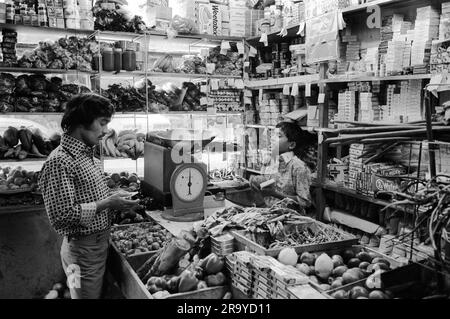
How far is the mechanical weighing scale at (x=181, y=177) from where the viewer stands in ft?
10.3

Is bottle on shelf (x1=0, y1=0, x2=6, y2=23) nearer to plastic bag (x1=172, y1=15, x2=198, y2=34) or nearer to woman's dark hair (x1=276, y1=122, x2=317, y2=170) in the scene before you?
plastic bag (x1=172, y1=15, x2=198, y2=34)

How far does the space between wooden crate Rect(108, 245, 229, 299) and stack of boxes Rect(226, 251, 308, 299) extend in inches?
4.9

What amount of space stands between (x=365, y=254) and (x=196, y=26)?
A: 4.15 metres

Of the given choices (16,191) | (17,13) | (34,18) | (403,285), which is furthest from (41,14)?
(403,285)

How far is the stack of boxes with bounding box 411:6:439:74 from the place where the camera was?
340 cm

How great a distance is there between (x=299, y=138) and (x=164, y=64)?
200cm

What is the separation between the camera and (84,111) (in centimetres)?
232

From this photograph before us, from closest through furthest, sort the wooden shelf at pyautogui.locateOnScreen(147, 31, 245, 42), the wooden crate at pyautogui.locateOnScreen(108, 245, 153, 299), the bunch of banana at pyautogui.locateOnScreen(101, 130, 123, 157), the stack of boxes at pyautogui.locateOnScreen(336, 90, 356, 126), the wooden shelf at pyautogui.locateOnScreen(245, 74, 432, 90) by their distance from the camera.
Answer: the wooden crate at pyautogui.locateOnScreen(108, 245, 153, 299), the wooden shelf at pyautogui.locateOnScreen(245, 74, 432, 90), the stack of boxes at pyautogui.locateOnScreen(336, 90, 356, 126), the bunch of banana at pyautogui.locateOnScreen(101, 130, 123, 157), the wooden shelf at pyautogui.locateOnScreen(147, 31, 245, 42)

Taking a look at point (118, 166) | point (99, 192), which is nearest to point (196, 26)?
point (118, 166)

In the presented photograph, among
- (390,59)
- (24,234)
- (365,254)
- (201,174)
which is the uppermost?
(390,59)

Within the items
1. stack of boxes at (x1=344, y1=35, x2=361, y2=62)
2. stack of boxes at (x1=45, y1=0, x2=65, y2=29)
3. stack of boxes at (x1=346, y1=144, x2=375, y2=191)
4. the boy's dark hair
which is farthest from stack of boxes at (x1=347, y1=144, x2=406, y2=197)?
stack of boxes at (x1=45, y1=0, x2=65, y2=29)

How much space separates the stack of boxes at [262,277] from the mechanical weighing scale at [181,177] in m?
1.12

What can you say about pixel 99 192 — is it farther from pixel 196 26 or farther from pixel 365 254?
pixel 196 26

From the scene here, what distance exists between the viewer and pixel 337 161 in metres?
4.33
